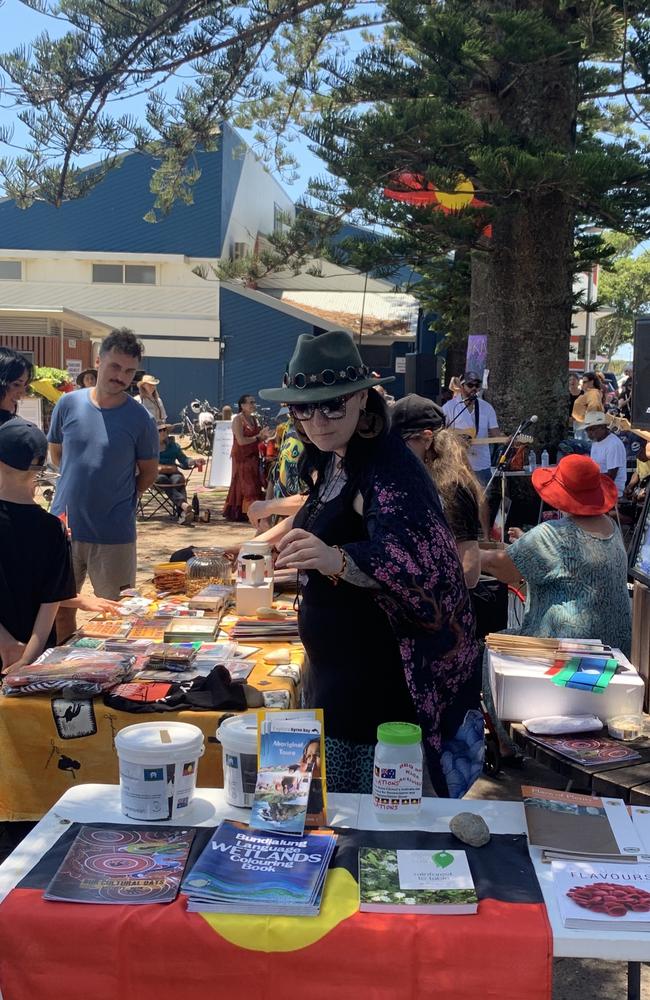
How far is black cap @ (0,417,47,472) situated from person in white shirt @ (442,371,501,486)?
677 cm

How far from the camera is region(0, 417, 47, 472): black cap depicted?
10.9ft

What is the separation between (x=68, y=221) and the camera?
31250 mm

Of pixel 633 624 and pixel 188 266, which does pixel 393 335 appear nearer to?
pixel 188 266

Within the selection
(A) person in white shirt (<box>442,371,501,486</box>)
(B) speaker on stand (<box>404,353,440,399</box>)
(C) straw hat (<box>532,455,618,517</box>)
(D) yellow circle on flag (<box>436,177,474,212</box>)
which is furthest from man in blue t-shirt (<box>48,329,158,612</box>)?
(B) speaker on stand (<box>404,353,440,399</box>)

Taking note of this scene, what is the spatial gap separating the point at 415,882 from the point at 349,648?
634 mm

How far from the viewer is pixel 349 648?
226cm

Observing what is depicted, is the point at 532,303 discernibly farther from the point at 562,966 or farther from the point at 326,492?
the point at 326,492

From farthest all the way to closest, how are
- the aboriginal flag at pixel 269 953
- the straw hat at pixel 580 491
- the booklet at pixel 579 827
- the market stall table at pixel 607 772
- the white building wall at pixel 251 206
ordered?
the white building wall at pixel 251 206, the straw hat at pixel 580 491, the market stall table at pixel 607 772, the booklet at pixel 579 827, the aboriginal flag at pixel 269 953

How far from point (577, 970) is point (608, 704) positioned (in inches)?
33.0

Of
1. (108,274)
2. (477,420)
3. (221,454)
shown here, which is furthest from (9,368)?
(108,274)

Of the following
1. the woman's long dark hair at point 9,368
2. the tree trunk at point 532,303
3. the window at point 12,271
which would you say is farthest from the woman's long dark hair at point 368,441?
the window at point 12,271

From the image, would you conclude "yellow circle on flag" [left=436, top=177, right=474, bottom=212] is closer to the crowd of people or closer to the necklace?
the crowd of people

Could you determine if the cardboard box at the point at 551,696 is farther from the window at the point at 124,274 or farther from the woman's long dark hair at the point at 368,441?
the window at the point at 124,274

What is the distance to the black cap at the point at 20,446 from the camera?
331 cm
